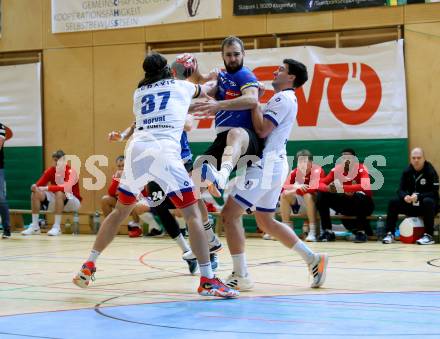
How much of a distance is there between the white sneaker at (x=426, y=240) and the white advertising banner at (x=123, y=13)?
610 cm

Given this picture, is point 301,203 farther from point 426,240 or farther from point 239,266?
point 239,266

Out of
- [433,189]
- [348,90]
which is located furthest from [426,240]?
[348,90]

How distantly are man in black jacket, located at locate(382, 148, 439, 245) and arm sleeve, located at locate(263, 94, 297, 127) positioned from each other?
21.1 ft

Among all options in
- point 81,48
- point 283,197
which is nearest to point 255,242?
point 283,197

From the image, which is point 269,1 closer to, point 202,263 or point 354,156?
point 354,156

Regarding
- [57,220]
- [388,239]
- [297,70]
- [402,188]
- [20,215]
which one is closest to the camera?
[297,70]

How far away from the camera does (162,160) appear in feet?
21.3

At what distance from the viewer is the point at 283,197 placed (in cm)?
1404

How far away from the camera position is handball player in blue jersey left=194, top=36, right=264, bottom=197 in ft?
22.1

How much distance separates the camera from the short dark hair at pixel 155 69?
6672mm

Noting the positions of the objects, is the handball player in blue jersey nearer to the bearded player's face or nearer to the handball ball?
the bearded player's face

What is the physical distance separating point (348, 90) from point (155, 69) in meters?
8.47

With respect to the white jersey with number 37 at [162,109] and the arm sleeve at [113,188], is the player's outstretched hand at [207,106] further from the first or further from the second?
the arm sleeve at [113,188]

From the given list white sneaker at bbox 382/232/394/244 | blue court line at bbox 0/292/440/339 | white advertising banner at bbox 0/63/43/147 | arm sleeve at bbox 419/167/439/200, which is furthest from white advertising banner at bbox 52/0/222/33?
blue court line at bbox 0/292/440/339
